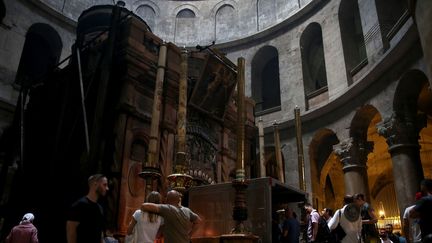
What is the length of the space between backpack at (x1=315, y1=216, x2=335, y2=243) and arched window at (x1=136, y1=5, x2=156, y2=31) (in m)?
16.9

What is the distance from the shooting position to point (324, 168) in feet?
48.9

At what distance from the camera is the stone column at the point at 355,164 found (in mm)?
12180

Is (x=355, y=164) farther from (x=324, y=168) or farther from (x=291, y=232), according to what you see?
(x=291, y=232)

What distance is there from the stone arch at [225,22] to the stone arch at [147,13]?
3.58 metres

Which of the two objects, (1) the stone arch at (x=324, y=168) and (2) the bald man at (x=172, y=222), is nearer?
(2) the bald man at (x=172, y=222)

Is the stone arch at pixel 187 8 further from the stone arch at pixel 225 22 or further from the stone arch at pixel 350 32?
the stone arch at pixel 350 32

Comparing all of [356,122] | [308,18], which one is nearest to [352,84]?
[356,122]

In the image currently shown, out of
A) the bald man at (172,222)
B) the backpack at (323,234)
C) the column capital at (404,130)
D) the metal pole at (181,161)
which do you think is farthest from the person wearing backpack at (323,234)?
the column capital at (404,130)

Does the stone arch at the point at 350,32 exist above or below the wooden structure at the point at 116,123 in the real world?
above

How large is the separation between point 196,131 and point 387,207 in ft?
42.2

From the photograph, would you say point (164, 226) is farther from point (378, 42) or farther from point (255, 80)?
point (255, 80)

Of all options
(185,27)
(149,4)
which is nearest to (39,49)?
(149,4)

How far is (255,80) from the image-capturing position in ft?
59.2

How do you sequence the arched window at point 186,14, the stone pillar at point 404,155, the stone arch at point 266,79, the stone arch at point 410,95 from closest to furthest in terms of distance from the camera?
the stone pillar at point 404,155
the stone arch at point 410,95
the stone arch at point 266,79
the arched window at point 186,14
